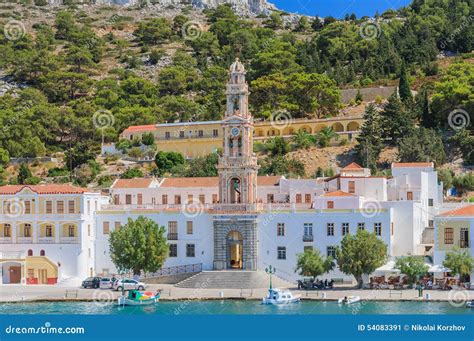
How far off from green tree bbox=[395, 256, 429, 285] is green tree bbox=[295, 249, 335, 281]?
387cm

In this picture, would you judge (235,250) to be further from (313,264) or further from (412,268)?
(412,268)

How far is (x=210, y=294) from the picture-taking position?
58.1 meters

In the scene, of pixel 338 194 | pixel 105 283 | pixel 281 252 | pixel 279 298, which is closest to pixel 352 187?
pixel 338 194

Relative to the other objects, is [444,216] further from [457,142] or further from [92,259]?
[457,142]

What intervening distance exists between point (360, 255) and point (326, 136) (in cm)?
3948

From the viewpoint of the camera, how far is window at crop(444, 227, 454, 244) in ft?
197

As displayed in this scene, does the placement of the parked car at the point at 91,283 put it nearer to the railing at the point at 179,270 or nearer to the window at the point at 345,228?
the railing at the point at 179,270

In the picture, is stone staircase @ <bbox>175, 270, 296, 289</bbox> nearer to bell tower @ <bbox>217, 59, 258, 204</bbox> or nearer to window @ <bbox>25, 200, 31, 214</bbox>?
bell tower @ <bbox>217, 59, 258, 204</bbox>

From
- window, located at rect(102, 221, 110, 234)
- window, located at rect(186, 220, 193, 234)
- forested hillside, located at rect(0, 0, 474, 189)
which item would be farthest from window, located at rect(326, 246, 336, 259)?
forested hillside, located at rect(0, 0, 474, 189)

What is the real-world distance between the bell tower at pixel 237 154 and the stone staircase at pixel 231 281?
4584 millimetres

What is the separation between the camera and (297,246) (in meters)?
63.9

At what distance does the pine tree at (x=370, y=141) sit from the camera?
8925 cm

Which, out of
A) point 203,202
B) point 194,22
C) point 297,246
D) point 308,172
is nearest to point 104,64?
point 194,22

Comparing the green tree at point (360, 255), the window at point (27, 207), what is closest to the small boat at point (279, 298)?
the green tree at point (360, 255)
